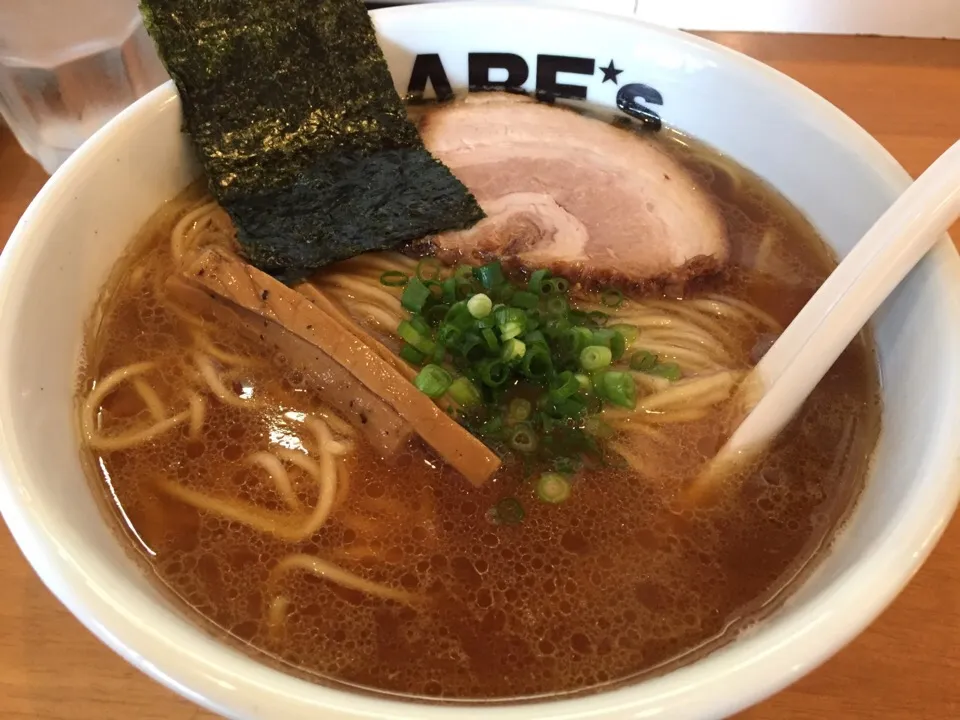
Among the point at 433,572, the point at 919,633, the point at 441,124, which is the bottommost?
the point at 919,633

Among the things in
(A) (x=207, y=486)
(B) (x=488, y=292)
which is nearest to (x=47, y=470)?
(A) (x=207, y=486)

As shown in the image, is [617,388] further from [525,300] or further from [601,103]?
[601,103]

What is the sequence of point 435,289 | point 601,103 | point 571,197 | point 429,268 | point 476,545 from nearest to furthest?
point 476,545 < point 435,289 < point 429,268 < point 571,197 < point 601,103

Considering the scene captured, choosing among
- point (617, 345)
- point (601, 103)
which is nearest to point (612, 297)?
point (617, 345)

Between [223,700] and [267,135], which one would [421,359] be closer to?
[267,135]

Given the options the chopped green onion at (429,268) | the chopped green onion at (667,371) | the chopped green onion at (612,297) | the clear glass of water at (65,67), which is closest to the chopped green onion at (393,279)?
the chopped green onion at (429,268)

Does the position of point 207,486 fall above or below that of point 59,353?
below
